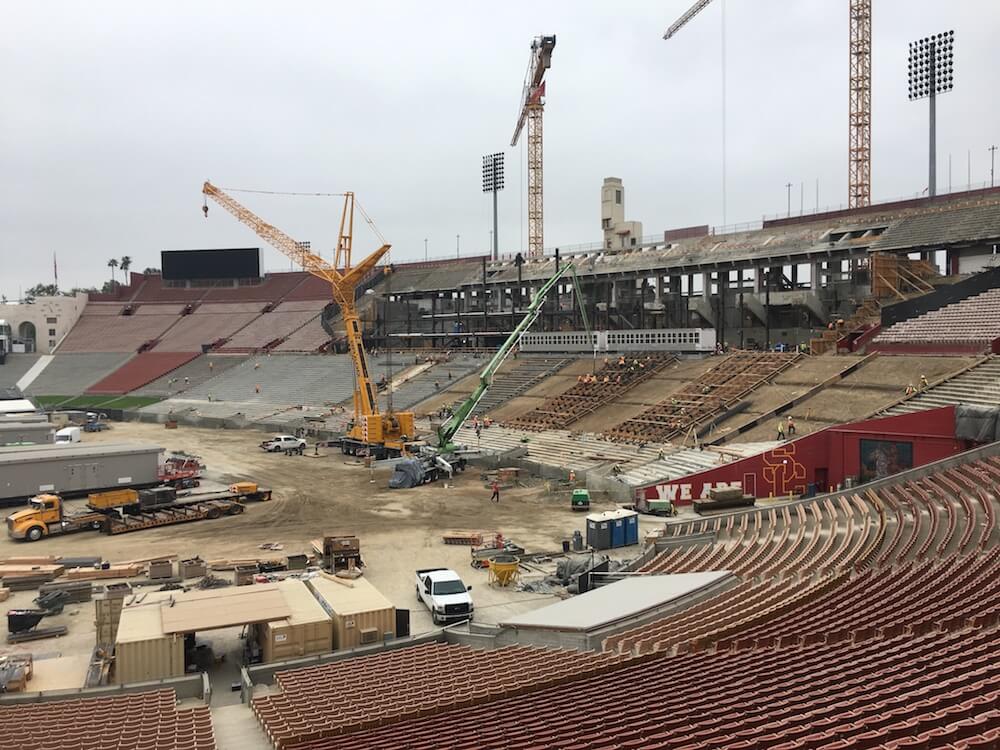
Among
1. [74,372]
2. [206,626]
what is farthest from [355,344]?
[74,372]

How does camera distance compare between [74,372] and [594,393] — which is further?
[74,372]

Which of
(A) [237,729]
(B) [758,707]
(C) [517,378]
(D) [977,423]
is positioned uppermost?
(C) [517,378]

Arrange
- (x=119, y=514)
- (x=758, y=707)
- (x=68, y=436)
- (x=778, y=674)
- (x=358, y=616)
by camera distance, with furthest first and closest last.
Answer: (x=68, y=436) < (x=119, y=514) < (x=358, y=616) < (x=778, y=674) < (x=758, y=707)

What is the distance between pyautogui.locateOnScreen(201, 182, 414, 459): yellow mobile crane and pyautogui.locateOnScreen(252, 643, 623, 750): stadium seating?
31429 mm

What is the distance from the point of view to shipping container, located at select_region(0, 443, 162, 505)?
115ft

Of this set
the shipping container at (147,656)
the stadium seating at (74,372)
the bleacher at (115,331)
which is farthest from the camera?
the bleacher at (115,331)

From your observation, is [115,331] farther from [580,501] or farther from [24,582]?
[580,501]

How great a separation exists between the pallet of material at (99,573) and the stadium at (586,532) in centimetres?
10

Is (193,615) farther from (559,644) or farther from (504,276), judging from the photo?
(504,276)

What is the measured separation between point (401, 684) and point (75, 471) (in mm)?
27606

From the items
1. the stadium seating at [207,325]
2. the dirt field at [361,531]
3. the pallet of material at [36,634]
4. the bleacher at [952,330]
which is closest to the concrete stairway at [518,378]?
Result: the dirt field at [361,531]

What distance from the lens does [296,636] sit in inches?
672

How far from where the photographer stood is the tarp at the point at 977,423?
27.5m

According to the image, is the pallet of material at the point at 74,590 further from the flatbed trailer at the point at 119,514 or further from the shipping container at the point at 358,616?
the flatbed trailer at the point at 119,514
